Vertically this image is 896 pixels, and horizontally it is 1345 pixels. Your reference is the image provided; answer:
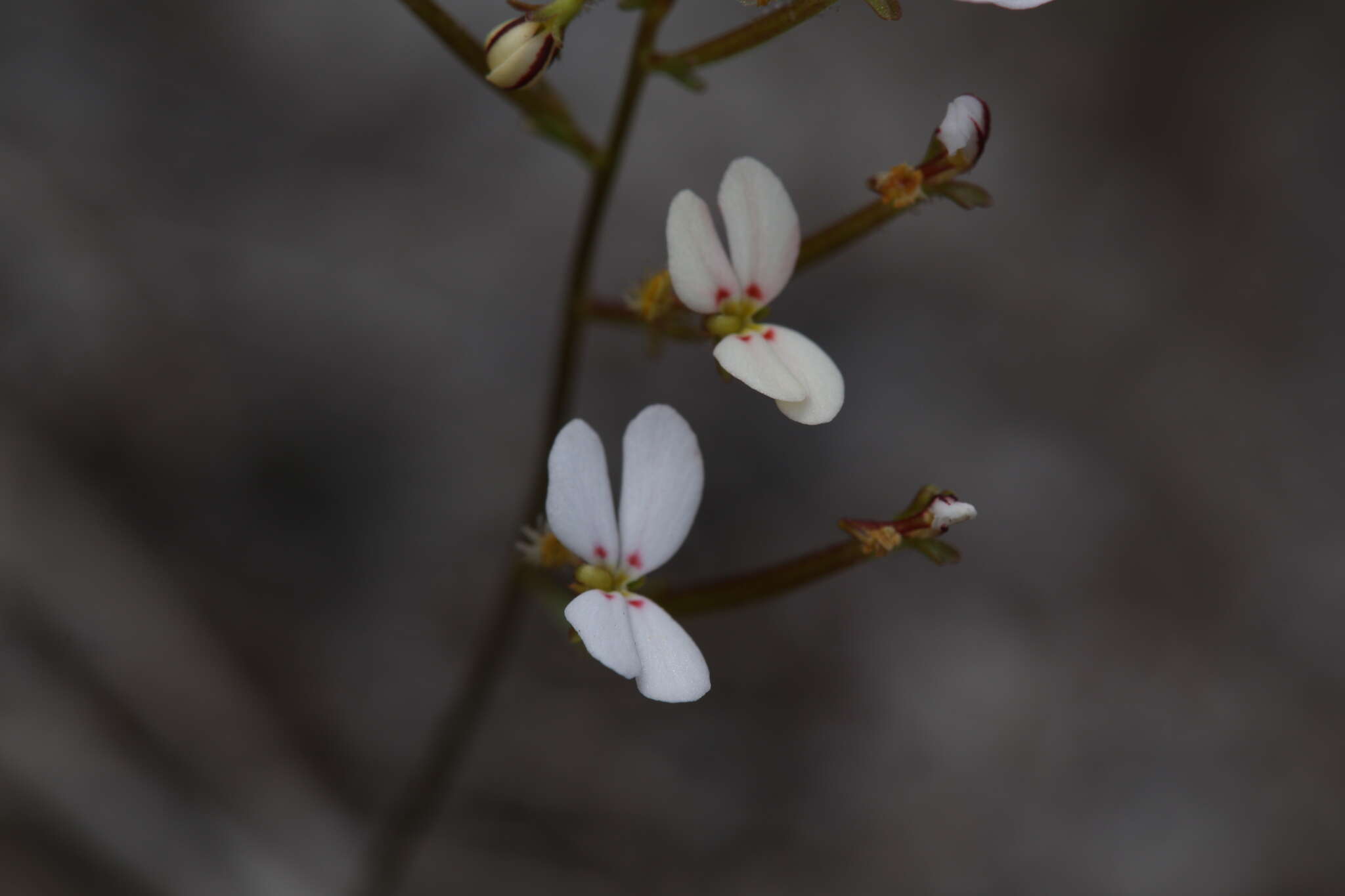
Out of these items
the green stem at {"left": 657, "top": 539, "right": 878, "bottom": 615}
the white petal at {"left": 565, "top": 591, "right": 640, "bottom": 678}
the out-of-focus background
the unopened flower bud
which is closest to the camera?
the white petal at {"left": 565, "top": 591, "right": 640, "bottom": 678}

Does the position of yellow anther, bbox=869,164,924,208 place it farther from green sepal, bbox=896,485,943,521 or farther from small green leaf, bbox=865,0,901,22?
green sepal, bbox=896,485,943,521

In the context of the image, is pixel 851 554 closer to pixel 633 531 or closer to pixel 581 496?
pixel 633 531

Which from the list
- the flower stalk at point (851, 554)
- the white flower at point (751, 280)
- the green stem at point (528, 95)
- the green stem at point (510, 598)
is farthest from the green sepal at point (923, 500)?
the green stem at point (528, 95)

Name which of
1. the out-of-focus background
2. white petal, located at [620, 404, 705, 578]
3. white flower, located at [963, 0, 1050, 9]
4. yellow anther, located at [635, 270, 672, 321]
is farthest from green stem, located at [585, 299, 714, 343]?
the out-of-focus background

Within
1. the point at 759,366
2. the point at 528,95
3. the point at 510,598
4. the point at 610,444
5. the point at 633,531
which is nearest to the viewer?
the point at 759,366

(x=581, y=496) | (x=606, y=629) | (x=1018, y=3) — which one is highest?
(x=1018, y=3)

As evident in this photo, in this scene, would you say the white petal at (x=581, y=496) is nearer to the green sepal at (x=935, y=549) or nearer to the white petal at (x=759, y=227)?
the white petal at (x=759, y=227)

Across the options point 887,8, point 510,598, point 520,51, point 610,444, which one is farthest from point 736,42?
point 610,444
